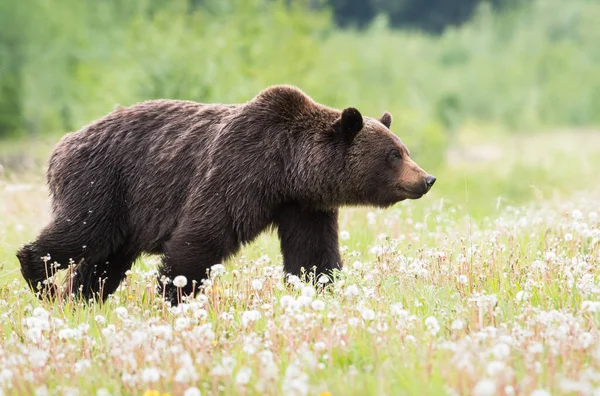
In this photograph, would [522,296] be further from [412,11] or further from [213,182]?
[412,11]

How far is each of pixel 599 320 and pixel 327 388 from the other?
5.54 ft

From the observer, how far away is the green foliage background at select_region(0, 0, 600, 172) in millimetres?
21719

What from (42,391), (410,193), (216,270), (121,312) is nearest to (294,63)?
(410,193)

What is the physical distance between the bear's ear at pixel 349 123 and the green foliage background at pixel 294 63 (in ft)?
37.9

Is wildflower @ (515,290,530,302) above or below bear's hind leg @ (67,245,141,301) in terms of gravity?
above

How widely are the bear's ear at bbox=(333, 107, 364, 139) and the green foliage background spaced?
11546 mm

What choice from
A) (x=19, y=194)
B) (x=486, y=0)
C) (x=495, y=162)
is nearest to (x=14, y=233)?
(x=19, y=194)

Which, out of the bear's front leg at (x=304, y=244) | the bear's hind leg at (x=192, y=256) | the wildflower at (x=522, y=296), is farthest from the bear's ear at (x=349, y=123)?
the wildflower at (x=522, y=296)

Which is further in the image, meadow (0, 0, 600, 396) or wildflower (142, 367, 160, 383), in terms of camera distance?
meadow (0, 0, 600, 396)

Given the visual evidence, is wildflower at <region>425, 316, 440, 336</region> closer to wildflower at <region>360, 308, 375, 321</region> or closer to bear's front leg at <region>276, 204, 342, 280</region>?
wildflower at <region>360, 308, 375, 321</region>

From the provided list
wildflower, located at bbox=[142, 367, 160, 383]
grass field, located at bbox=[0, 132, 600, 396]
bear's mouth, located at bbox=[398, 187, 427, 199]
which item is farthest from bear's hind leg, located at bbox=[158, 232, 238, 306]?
wildflower, located at bbox=[142, 367, 160, 383]

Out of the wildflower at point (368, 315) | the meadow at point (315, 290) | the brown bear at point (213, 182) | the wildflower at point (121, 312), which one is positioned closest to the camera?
the meadow at point (315, 290)

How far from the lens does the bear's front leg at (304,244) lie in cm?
635

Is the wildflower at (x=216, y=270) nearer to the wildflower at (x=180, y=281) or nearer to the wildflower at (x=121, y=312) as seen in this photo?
the wildflower at (x=180, y=281)
